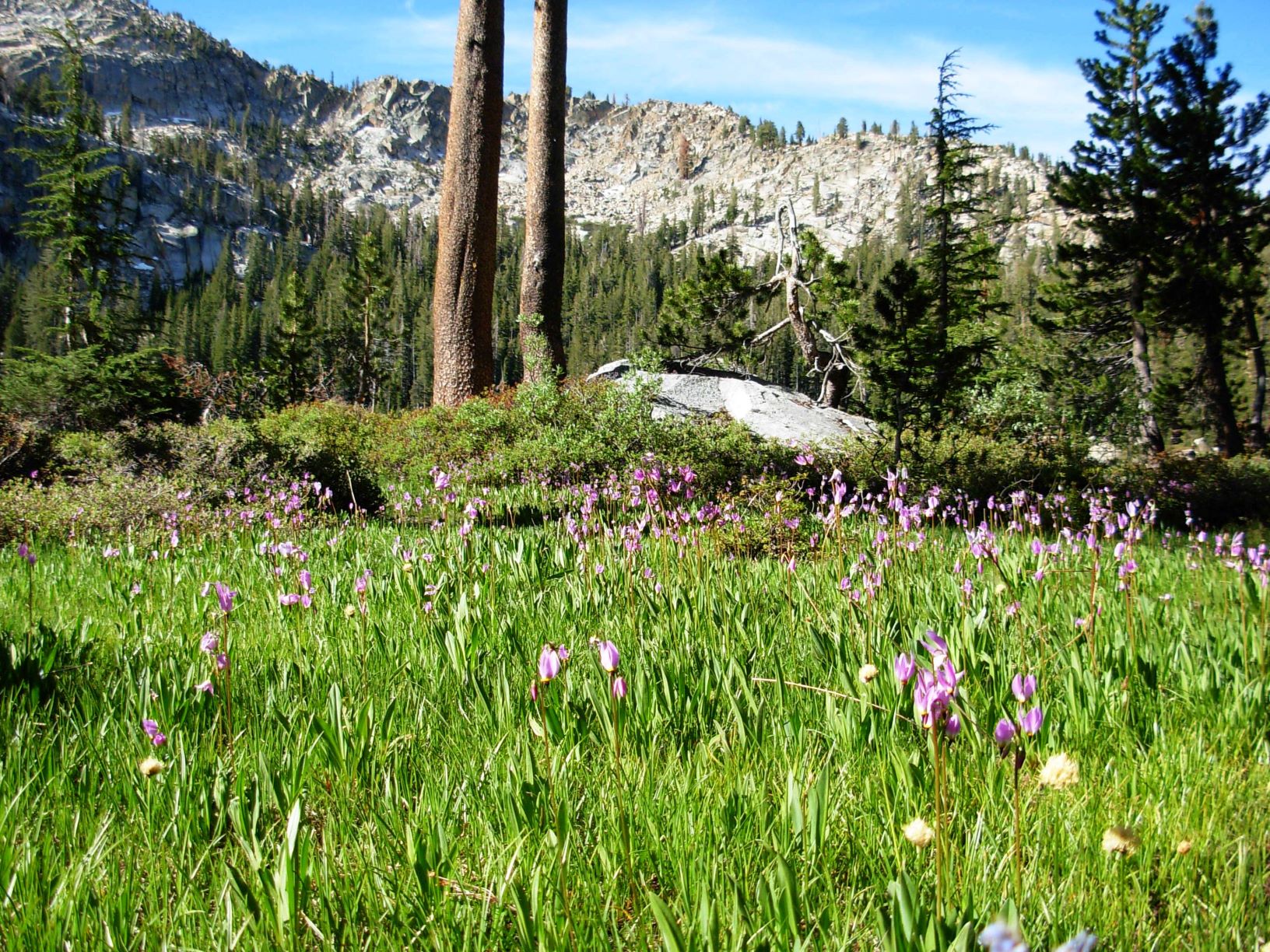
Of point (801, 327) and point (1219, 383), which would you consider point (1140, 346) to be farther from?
point (801, 327)

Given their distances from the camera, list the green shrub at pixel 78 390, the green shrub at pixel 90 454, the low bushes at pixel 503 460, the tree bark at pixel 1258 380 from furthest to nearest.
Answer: the tree bark at pixel 1258 380
the green shrub at pixel 78 390
the green shrub at pixel 90 454
the low bushes at pixel 503 460

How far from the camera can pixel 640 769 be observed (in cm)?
173

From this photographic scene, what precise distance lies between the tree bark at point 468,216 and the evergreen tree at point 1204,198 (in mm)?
16194

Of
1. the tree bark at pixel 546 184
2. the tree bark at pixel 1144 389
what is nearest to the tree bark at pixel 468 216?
the tree bark at pixel 546 184

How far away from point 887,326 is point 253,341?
104067 millimetres

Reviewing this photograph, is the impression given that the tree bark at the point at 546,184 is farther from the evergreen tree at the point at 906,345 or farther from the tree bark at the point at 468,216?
the evergreen tree at the point at 906,345

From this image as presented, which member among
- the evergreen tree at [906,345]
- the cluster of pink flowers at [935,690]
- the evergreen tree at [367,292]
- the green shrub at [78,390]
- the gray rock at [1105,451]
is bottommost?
the gray rock at [1105,451]

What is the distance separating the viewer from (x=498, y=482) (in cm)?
762

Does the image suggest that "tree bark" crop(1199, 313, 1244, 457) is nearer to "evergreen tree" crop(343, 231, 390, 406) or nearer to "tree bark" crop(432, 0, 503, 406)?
"tree bark" crop(432, 0, 503, 406)

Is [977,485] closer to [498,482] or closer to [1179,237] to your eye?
[498,482]

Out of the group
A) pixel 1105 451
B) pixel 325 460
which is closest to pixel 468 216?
pixel 325 460

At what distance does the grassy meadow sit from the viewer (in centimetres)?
119

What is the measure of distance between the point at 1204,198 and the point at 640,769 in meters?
22.7

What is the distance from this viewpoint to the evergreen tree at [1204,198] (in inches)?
686
